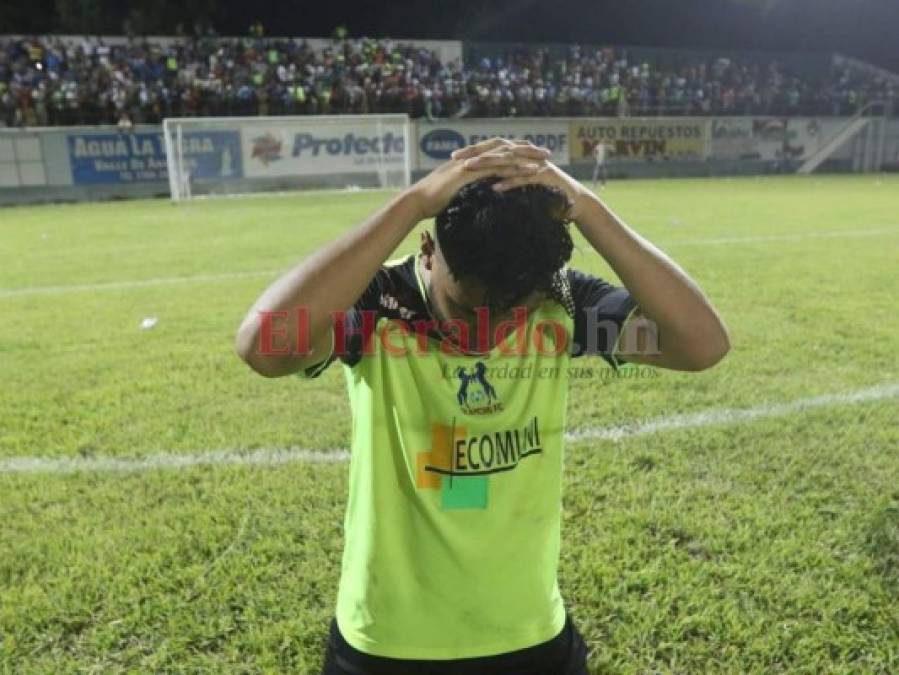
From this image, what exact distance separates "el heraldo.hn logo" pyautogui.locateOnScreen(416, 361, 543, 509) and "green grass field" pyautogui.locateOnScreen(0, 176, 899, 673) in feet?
3.50

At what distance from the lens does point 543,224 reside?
1564mm

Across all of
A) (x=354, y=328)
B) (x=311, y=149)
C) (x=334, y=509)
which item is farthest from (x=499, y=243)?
(x=311, y=149)

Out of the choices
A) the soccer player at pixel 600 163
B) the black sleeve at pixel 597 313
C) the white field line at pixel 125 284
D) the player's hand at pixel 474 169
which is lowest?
the soccer player at pixel 600 163

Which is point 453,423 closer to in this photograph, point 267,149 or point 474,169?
point 474,169

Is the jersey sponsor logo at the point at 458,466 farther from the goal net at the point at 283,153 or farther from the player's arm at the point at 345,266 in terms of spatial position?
the goal net at the point at 283,153

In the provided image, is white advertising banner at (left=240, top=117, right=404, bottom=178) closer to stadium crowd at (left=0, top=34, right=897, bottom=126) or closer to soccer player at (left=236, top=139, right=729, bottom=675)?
stadium crowd at (left=0, top=34, right=897, bottom=126)

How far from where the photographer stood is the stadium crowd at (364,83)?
26266mm

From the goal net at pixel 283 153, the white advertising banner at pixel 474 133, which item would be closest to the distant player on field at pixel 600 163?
the white advertising banner at pixel 474 133

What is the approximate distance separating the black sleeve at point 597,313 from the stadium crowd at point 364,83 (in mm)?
26290

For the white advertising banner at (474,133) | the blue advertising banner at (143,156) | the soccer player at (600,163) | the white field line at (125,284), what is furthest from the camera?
the white advertising banner at (474,133)

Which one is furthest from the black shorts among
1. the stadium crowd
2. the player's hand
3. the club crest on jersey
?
the stadium crowd

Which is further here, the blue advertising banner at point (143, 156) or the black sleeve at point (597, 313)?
the blue advertising banner at point (143, 156)

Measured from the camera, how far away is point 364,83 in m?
30.2

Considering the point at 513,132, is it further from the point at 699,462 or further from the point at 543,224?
the point at 543,224
